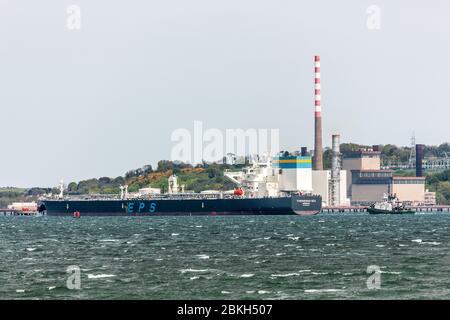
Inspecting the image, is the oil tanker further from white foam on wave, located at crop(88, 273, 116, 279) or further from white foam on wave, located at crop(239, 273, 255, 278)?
white foam on wave, located at crop(88, 273, 116, 279)

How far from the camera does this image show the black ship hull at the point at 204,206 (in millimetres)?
179875

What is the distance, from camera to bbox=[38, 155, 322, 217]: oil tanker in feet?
592

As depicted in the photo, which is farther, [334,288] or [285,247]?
[285,247]

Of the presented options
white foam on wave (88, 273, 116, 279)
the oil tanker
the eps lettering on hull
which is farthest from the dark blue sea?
the eps lettering on hull

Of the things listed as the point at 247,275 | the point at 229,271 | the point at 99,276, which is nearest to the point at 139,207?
the point at 229,271

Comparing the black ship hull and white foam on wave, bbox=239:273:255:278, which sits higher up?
the black ship hull

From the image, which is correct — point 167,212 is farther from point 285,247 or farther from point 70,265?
point 70,265

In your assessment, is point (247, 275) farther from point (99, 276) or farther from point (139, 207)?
point (139, 207)

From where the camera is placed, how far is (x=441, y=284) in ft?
135

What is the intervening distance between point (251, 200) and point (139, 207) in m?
25.2
